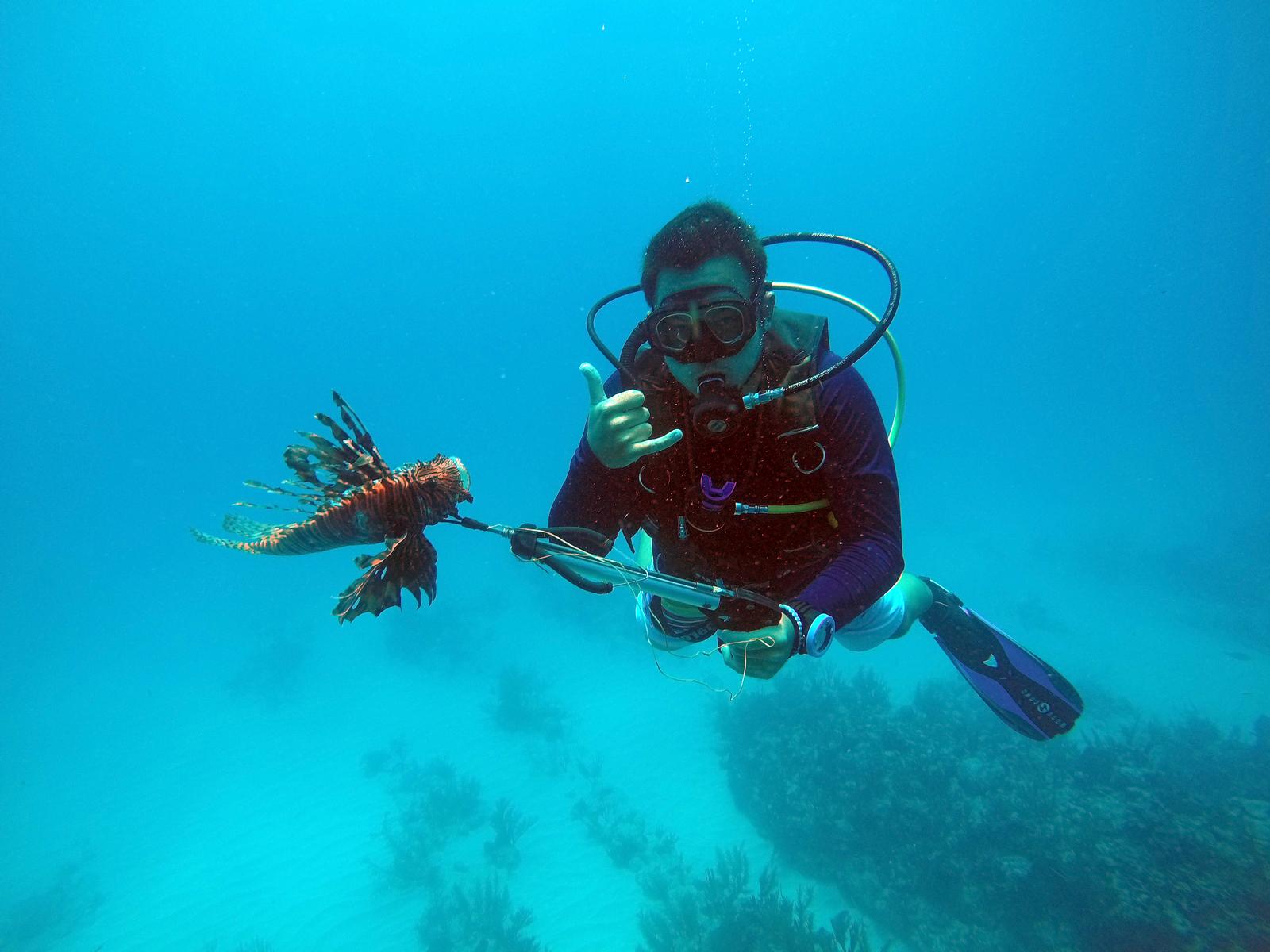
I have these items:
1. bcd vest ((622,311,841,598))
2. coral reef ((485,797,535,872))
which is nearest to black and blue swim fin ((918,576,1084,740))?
bcd vest ((622,311,841,598))

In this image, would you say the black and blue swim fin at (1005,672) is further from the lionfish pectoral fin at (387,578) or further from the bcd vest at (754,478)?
the lionfish pectoral fin at (387,578)

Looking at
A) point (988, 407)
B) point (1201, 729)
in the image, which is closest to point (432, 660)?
point (1201, 729)

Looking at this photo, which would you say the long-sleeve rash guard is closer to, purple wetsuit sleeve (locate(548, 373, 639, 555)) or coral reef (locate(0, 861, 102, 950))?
purple wetsuit sleeve (locate(548, 373, 639, 555))

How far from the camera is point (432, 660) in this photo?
18828 mm

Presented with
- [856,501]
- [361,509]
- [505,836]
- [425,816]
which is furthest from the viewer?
[425,816]

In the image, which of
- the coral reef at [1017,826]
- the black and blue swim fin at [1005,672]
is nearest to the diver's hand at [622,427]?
the black and blue swim fin at [1005,672]

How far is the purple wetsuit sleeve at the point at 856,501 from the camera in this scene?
247 cm

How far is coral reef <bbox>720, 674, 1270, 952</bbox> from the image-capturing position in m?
6.36

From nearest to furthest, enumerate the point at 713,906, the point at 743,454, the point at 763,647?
the point at 763,647 → the point at 743,454 → the point at 713,906

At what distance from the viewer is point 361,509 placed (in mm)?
1632

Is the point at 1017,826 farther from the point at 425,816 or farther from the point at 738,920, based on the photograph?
the point at 425,816

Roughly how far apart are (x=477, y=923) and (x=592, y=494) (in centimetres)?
925

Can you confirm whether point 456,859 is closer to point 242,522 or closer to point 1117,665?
point 242,522

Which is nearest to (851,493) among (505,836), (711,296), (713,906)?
(711,296)
